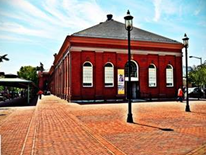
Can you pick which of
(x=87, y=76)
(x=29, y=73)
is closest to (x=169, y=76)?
(x=87, y=76)

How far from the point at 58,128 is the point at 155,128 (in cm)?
411

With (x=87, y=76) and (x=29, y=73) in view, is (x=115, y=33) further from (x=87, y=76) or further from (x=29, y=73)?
(x=29, y=73)

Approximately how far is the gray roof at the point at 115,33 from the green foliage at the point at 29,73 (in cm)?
6352

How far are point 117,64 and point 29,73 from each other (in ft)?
229

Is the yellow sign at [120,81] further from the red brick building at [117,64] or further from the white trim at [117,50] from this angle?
the white trim at [117,50]

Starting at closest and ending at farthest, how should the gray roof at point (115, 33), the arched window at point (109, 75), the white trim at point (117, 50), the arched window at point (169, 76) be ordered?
the white trim at point (117, 50), the arched window at point (109, 75), the gray roof at point (115, 33), the arched window at point (169, 76)

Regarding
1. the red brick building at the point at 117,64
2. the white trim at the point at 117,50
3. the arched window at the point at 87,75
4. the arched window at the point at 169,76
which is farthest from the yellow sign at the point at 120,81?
the arched window at the point at 169,76

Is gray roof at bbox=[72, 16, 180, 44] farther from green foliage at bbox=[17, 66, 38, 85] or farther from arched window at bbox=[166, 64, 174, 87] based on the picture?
green foliage at bbox=[17, 66, 38, 85]

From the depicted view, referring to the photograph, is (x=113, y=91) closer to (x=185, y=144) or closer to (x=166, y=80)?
(x=166, y=80)

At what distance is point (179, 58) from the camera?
3225 cm

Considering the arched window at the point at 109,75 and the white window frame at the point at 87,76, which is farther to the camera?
the arched window at the point at 109,75

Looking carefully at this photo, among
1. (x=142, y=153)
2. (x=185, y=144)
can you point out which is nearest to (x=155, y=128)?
(x=185, y=144)

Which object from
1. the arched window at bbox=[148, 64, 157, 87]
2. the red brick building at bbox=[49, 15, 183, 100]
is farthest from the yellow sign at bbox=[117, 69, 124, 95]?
the arched window at bbox=[148, 64, 157, 87]

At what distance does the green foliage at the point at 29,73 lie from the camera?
89.9 metres
